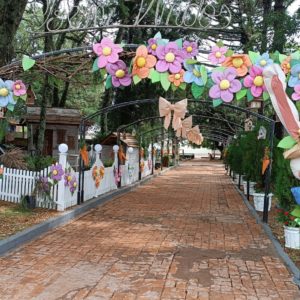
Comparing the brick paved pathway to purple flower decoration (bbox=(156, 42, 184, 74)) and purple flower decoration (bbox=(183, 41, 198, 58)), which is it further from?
purple flower decoration (bbox=(183, 41, 198, 58))

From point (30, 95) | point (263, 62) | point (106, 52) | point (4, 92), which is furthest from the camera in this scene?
point (30, 95)

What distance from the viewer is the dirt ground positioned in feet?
27.4

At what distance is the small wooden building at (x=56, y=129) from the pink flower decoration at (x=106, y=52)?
19084 mm

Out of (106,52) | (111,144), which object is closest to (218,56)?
(106,52)

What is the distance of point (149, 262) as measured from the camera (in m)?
6.64

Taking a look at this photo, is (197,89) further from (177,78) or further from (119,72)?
(119,72)

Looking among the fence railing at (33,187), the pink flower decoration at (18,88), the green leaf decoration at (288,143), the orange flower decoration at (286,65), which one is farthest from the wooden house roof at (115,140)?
the green leaf decoration at (288,143)

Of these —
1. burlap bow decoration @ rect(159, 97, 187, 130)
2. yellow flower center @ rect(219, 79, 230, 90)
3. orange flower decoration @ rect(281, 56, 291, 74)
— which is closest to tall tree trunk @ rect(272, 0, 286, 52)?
burlap bow decoration @ rect(159, 97, 187, 130)

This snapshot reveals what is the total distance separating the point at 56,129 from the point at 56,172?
49.8 ft

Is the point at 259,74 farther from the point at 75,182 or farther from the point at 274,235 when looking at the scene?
the point at 75,182

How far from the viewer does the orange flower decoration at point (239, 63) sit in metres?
5.55

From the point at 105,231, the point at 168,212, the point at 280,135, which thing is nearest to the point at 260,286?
the point at 105,231

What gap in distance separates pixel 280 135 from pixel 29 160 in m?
8.44

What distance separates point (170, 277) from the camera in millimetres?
5867
